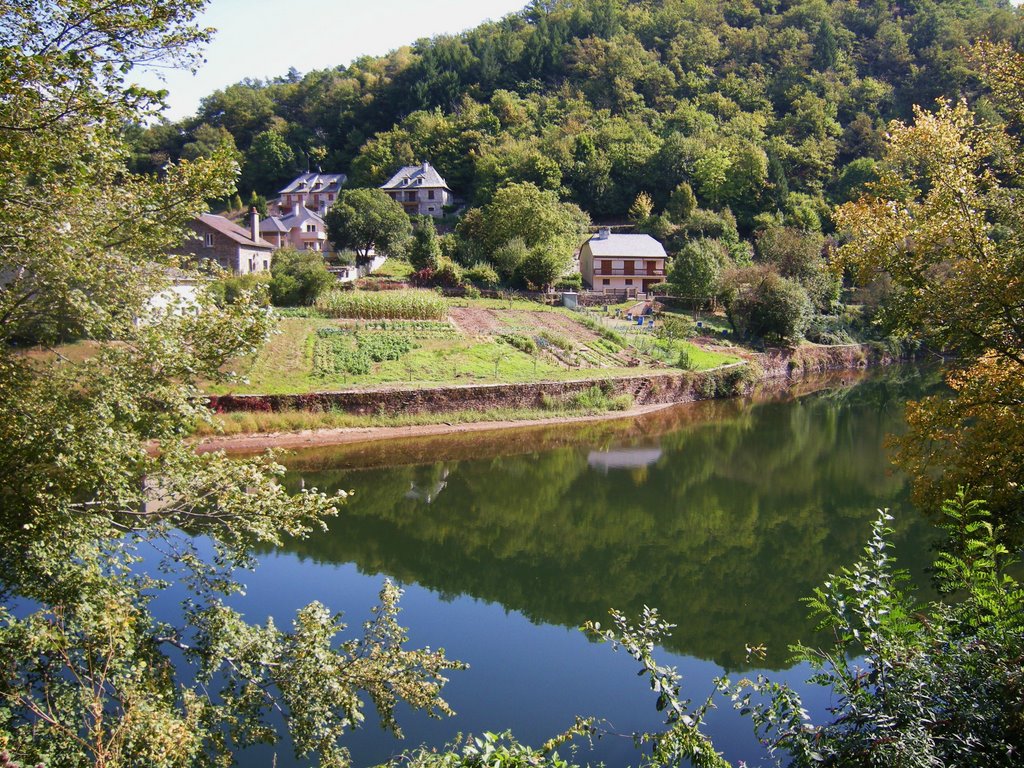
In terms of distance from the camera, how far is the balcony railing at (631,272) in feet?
Answer: 171

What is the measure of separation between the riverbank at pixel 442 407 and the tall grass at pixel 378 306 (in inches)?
377

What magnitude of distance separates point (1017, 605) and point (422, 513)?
15935 mm

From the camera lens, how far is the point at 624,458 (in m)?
25.5

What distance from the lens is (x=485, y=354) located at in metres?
33.1

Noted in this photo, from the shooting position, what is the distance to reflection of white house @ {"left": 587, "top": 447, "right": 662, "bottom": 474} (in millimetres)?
24469

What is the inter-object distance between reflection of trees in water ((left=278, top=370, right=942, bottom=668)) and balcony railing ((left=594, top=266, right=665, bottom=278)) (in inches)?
1000

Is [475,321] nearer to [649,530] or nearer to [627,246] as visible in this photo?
[627,246]

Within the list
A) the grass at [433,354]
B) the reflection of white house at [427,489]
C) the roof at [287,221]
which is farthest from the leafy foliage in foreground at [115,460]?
the roof at [287,221]

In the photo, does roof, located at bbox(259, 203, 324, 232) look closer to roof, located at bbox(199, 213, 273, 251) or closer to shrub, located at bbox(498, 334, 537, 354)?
roof, located at bbox(199, 213, 273, 251)

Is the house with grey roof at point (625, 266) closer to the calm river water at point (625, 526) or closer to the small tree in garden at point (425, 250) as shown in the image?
the small tree in garden at point (425, 250)

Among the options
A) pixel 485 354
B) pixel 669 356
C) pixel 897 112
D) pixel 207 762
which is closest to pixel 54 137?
pixel 207 762

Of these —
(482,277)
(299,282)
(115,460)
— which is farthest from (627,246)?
(115,460)

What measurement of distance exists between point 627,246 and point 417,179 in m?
31.2

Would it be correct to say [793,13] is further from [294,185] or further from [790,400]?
[790,400]
